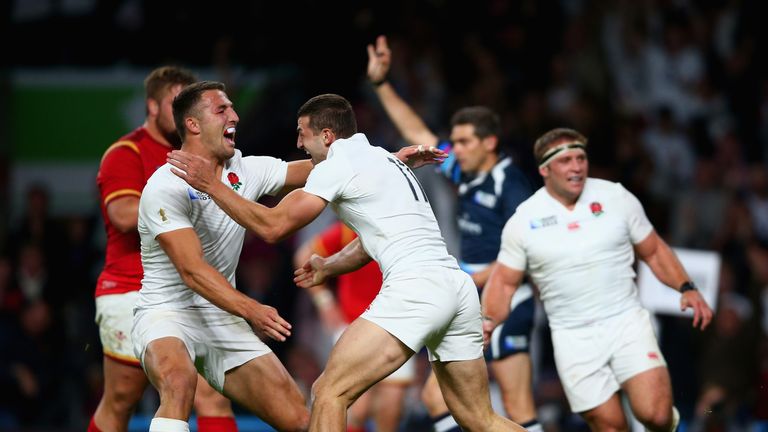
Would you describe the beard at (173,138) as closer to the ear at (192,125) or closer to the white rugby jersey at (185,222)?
the white rugby jersey at (185,222)

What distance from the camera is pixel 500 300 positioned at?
7543mm

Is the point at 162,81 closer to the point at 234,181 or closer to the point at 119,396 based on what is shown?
the point at 234,181

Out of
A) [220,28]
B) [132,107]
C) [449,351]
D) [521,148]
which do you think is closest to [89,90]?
[132,107]

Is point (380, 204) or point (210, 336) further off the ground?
point (380, 204)

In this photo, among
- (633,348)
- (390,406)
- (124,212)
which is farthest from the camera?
(390,406)

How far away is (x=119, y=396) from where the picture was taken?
7.12 m

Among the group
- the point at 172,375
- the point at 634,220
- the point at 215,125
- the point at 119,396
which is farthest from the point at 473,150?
the point at 172,375

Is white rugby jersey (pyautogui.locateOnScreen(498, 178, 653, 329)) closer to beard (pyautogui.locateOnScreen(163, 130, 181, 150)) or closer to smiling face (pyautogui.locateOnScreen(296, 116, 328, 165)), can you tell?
smiling face (pyautogui.locateOnScreen(296, 116, 328, 165))

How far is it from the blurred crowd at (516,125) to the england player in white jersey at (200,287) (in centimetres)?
482

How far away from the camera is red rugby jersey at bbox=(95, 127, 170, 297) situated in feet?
23.6

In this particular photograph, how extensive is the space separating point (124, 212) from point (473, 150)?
2.59 meters

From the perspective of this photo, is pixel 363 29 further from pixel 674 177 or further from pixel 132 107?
pixel 674 177

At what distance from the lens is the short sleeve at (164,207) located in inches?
248

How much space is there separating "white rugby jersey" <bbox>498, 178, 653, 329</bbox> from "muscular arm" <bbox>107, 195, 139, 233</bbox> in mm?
2319
